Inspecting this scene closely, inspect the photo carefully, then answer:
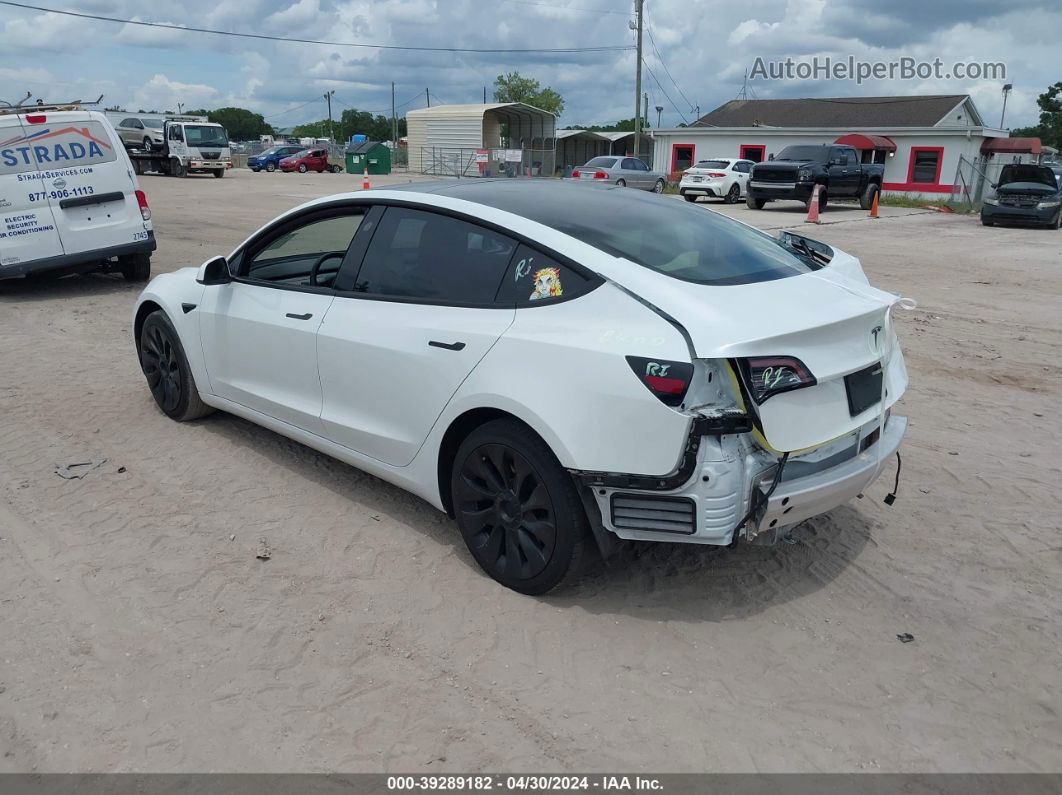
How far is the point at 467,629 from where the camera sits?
3.44 metres

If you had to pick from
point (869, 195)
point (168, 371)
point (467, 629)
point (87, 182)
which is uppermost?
point (87, 182)

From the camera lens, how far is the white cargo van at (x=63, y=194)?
9219 millimetres

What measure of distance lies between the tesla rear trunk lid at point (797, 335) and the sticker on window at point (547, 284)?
11.8 inches

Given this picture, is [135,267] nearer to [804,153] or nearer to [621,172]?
[804,153]

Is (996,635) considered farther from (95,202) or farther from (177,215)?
(177,215)

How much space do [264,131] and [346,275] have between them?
464 feet

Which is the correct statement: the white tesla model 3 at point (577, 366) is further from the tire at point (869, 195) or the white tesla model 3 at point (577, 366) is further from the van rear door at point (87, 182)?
the tire at point (869, 195)

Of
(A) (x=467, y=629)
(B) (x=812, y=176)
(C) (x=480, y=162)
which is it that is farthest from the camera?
(C) (x=480, y=162)

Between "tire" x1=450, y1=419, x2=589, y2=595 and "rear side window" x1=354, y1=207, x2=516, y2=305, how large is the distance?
63cm

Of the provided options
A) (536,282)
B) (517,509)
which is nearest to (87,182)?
(536,282)

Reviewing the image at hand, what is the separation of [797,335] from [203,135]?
37446 mm

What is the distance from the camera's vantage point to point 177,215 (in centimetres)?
1945

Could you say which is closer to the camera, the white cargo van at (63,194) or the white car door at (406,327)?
the white car door at (406,327)

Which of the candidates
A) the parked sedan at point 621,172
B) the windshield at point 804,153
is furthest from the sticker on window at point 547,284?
the parked sedan at point 621,172
